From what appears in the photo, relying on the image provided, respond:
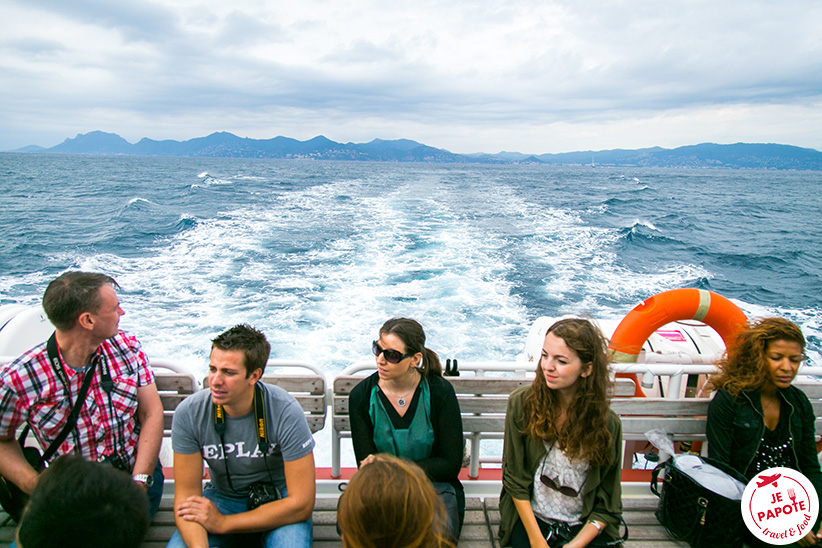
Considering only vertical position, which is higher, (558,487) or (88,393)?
(88,393)

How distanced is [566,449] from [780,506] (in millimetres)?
1266

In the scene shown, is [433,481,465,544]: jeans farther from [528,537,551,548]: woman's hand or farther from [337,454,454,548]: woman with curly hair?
[337,454,454,548]: woman with curly hair

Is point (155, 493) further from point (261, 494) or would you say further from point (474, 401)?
point (474, 401)

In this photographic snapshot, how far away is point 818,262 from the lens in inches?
762

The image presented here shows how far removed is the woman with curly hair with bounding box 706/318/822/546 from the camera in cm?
254

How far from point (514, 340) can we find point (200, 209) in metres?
22.8

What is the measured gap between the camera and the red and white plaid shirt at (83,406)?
2.24 meters

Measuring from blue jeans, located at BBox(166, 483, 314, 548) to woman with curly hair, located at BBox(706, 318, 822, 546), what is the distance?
7.17 feet

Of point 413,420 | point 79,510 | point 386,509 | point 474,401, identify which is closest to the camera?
point 79,510

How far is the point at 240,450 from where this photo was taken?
2.29 meters

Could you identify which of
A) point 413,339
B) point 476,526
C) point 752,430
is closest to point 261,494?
point 413,339

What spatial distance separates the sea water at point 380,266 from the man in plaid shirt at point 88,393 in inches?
180

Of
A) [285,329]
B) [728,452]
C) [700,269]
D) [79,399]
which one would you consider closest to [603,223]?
[700,269]

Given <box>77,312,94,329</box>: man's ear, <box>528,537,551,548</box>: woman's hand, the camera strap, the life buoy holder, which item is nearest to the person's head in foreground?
the camera strap
